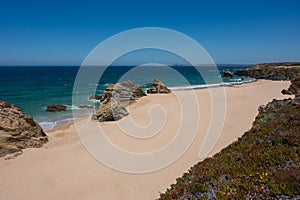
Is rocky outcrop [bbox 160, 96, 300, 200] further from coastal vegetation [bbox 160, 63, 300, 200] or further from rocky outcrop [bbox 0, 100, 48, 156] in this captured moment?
rocky outcrop [bbox 0, 100, 48, 156]

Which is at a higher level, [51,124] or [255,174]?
[255,174]

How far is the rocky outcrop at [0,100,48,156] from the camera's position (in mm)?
11102

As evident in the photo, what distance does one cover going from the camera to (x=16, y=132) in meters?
11.7

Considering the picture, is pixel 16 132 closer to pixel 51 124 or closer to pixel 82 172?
pixel 82 172

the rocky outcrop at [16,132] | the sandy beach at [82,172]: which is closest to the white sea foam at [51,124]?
the sandy beach at [82,172]

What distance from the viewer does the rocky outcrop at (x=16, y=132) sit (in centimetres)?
1110

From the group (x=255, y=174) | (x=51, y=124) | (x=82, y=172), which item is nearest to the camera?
(x=255, y=174)

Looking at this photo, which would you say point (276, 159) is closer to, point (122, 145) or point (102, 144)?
point (122, 145)

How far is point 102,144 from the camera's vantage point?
479 inches

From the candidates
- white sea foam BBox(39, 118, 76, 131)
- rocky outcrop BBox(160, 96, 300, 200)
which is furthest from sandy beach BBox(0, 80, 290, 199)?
white sea foam BBox(39, 118, 76, 131)

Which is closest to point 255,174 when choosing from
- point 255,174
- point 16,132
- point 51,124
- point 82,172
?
point 255,174

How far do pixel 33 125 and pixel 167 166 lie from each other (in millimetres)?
8812

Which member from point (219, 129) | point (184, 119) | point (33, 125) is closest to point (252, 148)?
point (219, 129)

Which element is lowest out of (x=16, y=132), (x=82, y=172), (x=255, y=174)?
(x=82, y=172)
